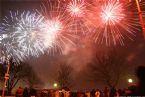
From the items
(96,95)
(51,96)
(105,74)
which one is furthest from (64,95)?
(105,74)

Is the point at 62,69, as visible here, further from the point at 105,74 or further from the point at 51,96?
the point at 51,96

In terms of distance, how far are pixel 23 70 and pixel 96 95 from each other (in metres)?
42.8

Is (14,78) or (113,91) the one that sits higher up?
(14,78)

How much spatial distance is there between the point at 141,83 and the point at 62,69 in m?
74.1

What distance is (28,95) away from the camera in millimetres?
21422

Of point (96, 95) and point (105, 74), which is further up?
point (105, 74)

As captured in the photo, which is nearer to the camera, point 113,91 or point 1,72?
point 113,91

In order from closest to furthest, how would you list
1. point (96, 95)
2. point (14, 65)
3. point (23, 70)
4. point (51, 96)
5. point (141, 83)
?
point (141, 83)
point (96, 95)
point (51, 96)
point (14, 65)
point (23, 70)

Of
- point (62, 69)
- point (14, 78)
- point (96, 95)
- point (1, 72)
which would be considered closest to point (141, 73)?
point (96, 95)

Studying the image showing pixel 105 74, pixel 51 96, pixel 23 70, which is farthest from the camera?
pixel 23 70

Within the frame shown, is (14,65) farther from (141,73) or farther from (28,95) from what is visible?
(141,73)

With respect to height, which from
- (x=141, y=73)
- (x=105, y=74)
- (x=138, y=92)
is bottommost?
(x=138, y=92)

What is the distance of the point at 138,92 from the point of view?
6.79 meters

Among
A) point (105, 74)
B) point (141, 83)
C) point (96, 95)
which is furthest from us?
point (105, 74)
